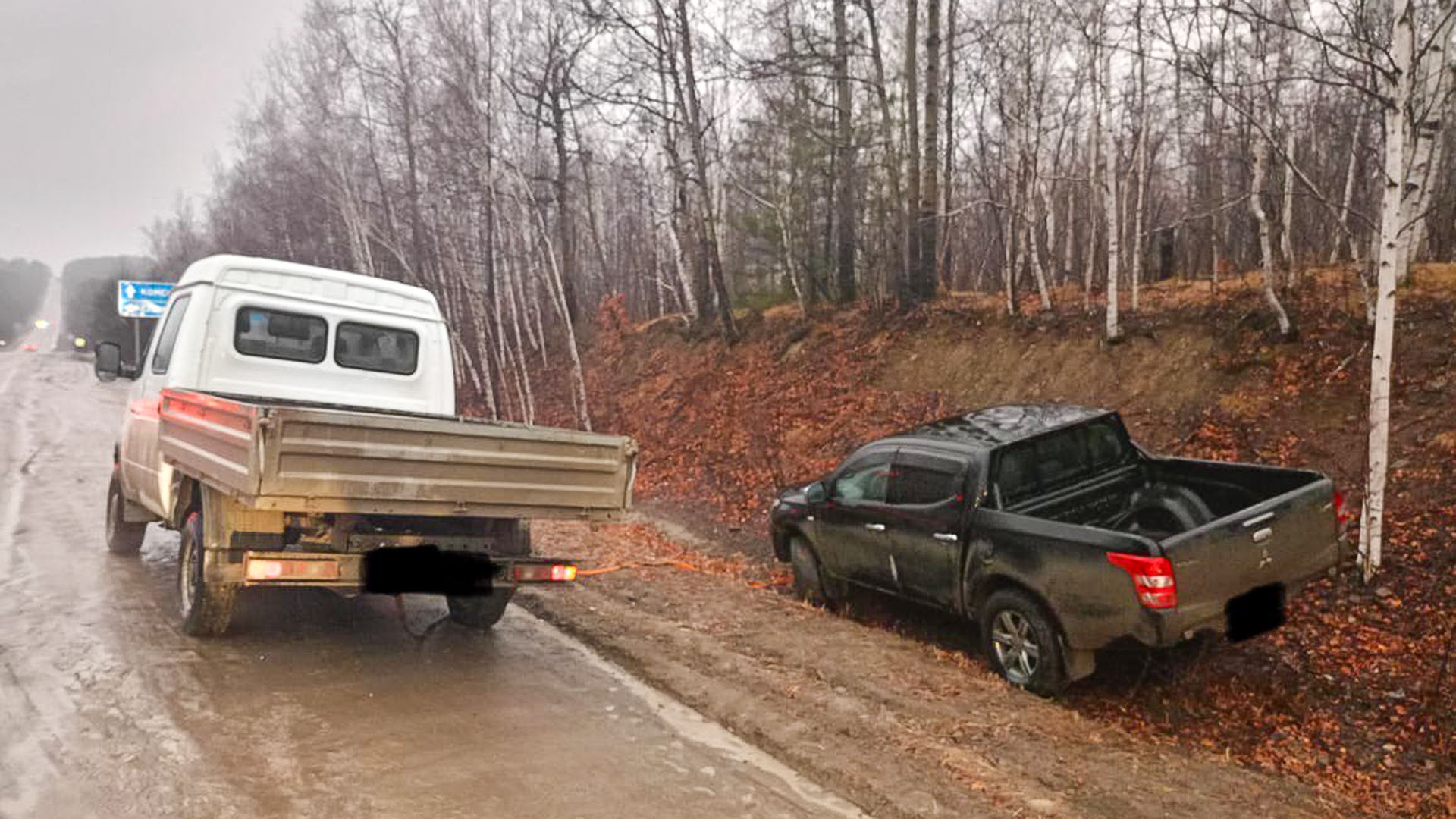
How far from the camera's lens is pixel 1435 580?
7.02 m

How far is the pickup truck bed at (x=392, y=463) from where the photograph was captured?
5.11 metres

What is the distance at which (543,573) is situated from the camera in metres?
6.27

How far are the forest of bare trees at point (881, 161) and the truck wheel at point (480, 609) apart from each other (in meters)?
6.56

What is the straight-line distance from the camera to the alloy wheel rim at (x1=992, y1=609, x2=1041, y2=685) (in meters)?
6.15

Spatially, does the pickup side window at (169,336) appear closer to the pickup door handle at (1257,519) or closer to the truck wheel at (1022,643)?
the truck wheel at (1022,643)

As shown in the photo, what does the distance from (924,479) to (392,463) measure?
379 cm

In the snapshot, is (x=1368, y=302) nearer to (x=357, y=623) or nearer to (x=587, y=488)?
(x=587, y=488)

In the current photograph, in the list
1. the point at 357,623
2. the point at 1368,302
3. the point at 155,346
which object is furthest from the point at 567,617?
the point at 1368,302

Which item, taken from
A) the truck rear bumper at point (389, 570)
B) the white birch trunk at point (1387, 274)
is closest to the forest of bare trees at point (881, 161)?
the white birch trunk at point (1387, 274)

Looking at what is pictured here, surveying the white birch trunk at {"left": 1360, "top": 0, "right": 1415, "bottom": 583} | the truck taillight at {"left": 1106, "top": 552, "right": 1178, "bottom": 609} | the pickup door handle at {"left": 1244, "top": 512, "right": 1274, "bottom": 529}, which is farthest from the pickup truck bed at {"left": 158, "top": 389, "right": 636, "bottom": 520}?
the white birch trunk at {"left": 1360, "top": 0, "right": 1415, "bottom": 583}

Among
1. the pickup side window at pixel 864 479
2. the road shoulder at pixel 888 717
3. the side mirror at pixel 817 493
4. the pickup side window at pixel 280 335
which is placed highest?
the pickup side window at pixel 280 335

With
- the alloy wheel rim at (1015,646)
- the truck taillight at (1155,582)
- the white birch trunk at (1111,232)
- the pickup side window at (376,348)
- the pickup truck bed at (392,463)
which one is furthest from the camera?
the white birch trunk at (1111,232)

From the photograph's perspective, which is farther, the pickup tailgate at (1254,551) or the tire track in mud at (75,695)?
the pickup tailgate at (1254,551)

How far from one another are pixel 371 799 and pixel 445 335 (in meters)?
5.10
